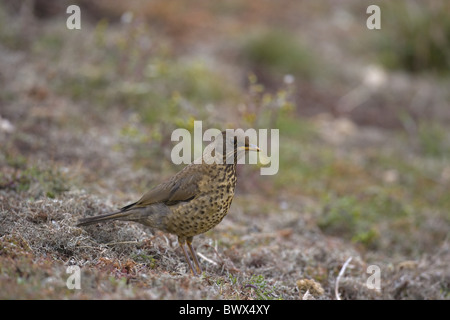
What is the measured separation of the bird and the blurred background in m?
0.90

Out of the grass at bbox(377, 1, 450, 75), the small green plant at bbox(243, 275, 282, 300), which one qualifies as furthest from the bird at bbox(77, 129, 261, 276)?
the grass at bbox(377, 1, 450, 75)

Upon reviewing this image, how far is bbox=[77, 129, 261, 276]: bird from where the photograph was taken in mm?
3824

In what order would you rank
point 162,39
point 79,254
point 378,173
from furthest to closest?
point 162,39, point 378,173, point 79,254

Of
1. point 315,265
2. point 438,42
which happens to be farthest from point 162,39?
point 315,265

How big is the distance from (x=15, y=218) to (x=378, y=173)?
513 centimetres

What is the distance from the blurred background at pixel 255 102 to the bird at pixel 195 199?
90 cm

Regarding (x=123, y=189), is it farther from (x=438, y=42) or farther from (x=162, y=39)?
(x=438, y=42)

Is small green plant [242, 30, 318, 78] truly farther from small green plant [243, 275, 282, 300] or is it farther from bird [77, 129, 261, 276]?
small green plant [243, 275, 282, 300]

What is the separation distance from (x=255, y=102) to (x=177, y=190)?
2.65 metres

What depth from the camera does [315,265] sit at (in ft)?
15.8

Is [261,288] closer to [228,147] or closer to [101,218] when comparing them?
[228,147]

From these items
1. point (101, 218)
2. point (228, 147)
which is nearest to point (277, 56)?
point (228, 147)

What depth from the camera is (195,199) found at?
3877 millimetres

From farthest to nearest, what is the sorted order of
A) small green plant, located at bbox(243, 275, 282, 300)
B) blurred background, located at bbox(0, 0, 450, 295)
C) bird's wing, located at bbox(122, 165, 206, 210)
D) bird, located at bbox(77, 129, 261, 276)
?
blurred background, located at bbox(0, 0, 450, 295)
bird's wing, located at bbox(122, 165, 206, 210)
bird, located at bbox(77, 129, 261, 276)
small green plant, located at bbox(243, 275, 282, 300)
